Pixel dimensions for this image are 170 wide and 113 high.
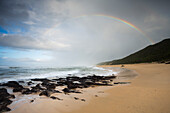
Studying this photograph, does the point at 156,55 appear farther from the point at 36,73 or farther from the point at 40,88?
the point at 40,88

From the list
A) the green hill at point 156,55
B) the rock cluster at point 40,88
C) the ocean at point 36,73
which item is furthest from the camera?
the green hill at point 156,55

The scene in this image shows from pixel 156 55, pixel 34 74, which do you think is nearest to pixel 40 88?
pixel 34 74

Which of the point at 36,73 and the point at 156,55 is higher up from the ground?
the point at 156,55

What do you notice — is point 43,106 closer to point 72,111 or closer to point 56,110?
point 56,110

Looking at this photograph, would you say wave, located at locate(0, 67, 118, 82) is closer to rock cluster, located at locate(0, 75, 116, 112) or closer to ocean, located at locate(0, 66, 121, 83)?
ocean, located at locate(0, 66, 121, 83)

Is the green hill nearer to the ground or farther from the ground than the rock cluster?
farther from the ground

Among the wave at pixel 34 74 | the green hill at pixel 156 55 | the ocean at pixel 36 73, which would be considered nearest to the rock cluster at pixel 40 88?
the ocean at pixel 36 73

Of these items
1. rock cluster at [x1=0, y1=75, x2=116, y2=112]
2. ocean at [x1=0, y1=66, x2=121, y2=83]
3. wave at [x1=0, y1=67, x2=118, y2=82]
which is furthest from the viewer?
wave at [x1=0, y1=67, x2=118, y2=82]

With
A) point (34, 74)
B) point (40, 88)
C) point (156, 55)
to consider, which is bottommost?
point (34, 74)

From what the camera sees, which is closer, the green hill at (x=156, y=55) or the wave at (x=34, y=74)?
the wave at (x=34, y=74)

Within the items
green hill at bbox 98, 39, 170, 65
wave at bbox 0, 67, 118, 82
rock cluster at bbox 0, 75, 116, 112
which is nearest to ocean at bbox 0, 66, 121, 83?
wave at bbox 0, 67, 118, 82

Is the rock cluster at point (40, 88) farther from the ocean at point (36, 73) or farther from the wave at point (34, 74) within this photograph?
the wave at point (34, 74)

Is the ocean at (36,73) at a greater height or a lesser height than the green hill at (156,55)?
lesser

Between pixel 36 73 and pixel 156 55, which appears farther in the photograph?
pixel 156 55
